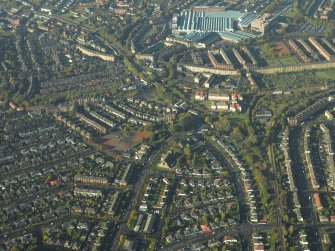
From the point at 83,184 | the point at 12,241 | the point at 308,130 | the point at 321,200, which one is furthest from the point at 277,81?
the point at 12,241

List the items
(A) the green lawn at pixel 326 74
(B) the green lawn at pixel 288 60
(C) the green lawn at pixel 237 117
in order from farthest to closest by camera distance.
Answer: (B) the green lawn at pixel 288 60 < (A) the green lawn at pixel 326 74 < (C) the green lawn at pixel 237 117

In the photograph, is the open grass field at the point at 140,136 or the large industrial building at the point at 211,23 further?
the large industrial building at the point at 211,23

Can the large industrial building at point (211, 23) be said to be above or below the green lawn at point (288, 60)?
below

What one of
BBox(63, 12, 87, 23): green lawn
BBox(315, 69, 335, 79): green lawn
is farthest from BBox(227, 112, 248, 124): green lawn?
BBox(63, 12, 87, 23): green lawn

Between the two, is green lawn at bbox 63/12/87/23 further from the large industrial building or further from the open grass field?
the open grass field

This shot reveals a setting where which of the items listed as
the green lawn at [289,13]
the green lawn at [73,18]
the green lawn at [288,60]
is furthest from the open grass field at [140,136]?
the green lawn at [289,13]

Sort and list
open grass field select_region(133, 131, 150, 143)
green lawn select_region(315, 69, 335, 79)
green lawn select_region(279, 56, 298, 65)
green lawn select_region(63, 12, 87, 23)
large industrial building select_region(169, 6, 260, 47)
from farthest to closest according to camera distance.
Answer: green lawn select_region(63, 12, 87, 23) < large industrial building select_region(169, 6, 260, 47) < green lawn select_region(279, 56, 298, 65) < green lawn select_region(315, 69, 335, 79) < open grass field select_region(133, 131, 150, 143)

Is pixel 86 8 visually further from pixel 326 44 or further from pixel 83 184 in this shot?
pixel 83 184

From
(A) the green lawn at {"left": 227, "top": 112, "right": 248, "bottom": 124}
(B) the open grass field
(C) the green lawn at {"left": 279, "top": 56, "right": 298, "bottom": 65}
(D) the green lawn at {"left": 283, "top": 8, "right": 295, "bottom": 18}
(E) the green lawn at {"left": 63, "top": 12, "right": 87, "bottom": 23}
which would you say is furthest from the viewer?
(E) the green lawn at {"left": 63, "top": 12, "right": 87, "bottom": 23}

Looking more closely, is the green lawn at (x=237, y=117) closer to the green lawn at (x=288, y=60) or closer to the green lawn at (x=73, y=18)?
the green lawn at (x=288, y=60)
